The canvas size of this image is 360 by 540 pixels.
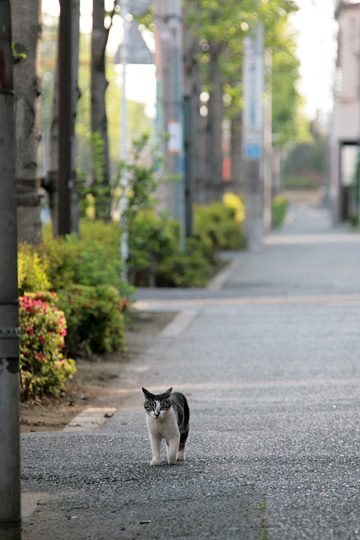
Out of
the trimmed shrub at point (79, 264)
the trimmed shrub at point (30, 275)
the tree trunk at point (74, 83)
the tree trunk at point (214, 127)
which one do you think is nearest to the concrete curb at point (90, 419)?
the trimmed shrub at point (30, 275)

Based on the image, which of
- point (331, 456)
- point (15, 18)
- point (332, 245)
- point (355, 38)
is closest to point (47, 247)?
point (15, 18)

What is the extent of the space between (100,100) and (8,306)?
15.2 m

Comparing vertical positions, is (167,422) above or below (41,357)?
above

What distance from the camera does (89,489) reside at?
8.55m

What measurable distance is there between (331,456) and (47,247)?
6.93 metres

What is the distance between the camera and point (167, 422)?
29.5 feet

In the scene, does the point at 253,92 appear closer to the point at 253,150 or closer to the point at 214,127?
the point at 253,150

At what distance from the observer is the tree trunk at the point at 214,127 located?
150 feet

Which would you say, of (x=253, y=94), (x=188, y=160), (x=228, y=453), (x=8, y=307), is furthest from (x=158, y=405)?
(x=253, y=94)

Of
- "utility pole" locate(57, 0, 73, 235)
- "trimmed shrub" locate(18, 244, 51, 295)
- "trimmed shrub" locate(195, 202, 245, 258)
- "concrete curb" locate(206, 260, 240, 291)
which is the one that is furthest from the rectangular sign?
"trimmed shrub" locate(18, 244, 51, 295)

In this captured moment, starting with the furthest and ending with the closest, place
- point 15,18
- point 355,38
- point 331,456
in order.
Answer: point 355,38 → point 15,18 → point 331,456

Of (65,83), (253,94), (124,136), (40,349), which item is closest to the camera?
(40,349)

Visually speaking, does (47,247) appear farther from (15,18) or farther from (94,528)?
(94,528)

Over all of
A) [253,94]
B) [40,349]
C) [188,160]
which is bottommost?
[40,349]
